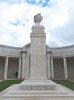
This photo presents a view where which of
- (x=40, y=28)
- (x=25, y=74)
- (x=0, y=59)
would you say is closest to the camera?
(x=40, y=28)

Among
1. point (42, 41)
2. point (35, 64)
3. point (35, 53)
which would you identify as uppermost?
point (42, 41)

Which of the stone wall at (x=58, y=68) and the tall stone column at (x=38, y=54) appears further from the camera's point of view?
the stone wall at (x=58, y=68)

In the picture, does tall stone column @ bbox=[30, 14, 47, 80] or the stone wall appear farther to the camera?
the stone wall

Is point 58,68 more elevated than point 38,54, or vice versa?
point 38,54

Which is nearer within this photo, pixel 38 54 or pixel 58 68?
pixel 38 54

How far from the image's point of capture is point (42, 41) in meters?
11.6

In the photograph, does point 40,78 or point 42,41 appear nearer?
point 40,78

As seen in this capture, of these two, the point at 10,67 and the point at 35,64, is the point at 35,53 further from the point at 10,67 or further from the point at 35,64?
the point at 10,67

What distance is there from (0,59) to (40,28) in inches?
1077

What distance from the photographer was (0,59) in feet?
120

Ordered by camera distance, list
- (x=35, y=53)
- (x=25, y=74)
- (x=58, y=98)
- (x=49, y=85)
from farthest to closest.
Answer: (x=25, y=74) < (x=35, y=53) < (x=49, y=85) < (x=58, y=98)

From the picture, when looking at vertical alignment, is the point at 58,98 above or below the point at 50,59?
below

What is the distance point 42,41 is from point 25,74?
21584mm

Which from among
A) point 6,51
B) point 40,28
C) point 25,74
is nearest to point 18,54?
point 6,51
